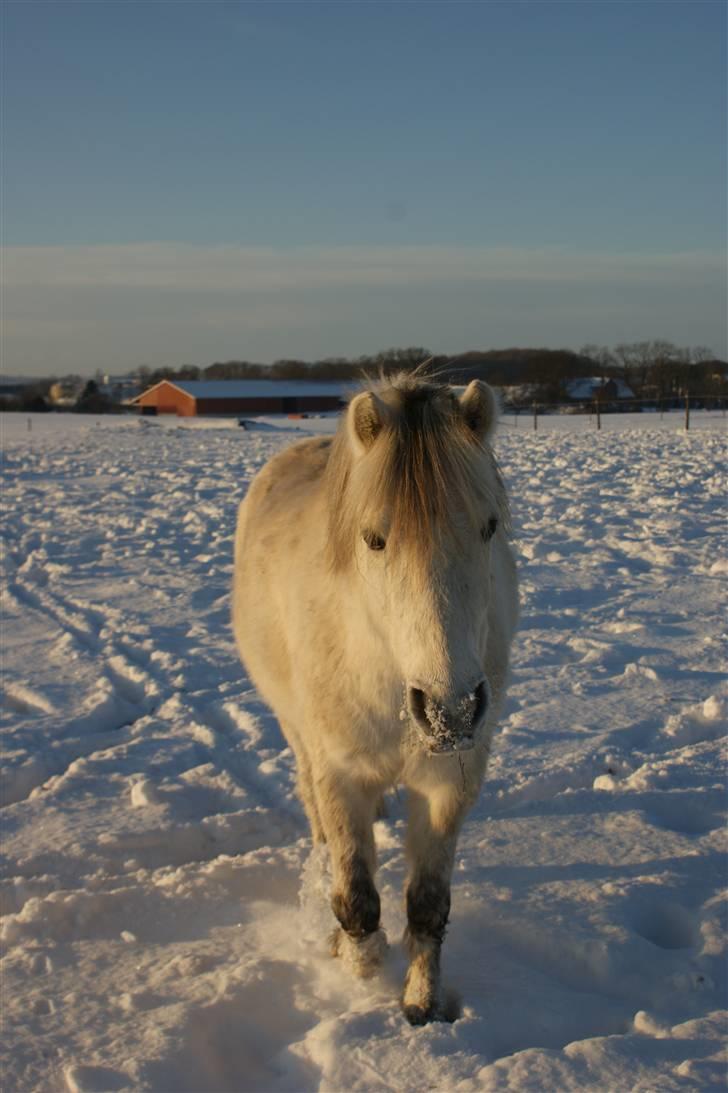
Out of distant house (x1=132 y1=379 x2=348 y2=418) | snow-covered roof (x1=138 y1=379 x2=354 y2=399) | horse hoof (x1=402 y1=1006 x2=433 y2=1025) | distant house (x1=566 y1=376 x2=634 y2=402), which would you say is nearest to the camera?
horse hoof (x1=402 y1=1006 x2=433 y2=1025)

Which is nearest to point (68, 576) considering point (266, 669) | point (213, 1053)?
point (266, 669)

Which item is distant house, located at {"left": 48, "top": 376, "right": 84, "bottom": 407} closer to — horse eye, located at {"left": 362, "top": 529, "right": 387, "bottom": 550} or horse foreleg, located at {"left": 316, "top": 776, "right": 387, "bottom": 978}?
horse foreleg, located at {"left": 316, "top": 776, "right": 387, "bottom": 978}

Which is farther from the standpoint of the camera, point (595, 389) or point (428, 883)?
point (595, 389)

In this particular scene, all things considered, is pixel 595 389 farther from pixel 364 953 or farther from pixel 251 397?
pixel 364 953

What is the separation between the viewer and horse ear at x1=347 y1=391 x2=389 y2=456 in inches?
100

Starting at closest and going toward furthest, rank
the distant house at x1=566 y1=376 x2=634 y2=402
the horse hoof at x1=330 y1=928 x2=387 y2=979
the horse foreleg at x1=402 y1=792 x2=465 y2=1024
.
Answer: the horse foreleg at x1=402 y1=792 x2=465 y2=1024 < the horse hoof at x1=330 y1=928 x2=387 y2=979 < the distant house at x1=566 y1=376 x2=634 y2=402

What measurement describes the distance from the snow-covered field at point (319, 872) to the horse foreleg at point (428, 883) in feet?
0.46

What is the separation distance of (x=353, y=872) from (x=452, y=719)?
1.05 metres

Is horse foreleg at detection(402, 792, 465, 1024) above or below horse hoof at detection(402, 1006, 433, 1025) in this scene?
above

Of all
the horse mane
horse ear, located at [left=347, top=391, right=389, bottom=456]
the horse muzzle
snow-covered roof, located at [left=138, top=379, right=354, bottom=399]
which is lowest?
the horse muzzle

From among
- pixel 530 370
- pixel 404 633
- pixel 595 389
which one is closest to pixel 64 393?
pixel 595 389

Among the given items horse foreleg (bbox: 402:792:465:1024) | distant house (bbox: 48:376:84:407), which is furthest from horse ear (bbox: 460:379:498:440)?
distant house (bbox: 48:376:84:407)

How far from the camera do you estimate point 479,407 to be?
2.62 m

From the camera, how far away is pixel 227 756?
4707 mm
